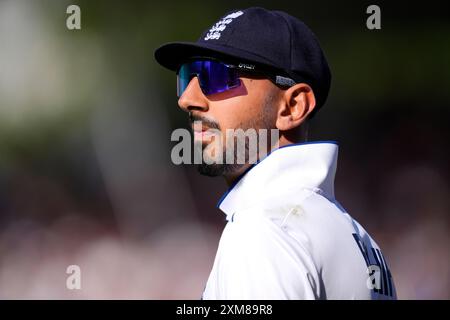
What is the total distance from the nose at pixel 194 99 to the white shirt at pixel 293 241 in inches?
9.2

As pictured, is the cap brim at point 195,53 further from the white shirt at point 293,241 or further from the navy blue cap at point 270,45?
the white shirt at point 293,241

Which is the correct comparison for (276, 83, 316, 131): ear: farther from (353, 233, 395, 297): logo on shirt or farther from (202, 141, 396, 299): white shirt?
(353, 233, 395, 297): logo on shirt

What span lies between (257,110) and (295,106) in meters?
0.11

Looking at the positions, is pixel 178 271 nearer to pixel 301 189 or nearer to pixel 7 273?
pixel 7 273

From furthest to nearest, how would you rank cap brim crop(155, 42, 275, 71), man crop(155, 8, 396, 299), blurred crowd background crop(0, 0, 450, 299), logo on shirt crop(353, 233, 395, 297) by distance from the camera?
blurred crowd background crop(0, 0, 450, 299)
cap brim crop(155, 42, 275, 71)
logo on shirt crop(353, 233, 395, 297)
man crop(155, 8, 396, 299)

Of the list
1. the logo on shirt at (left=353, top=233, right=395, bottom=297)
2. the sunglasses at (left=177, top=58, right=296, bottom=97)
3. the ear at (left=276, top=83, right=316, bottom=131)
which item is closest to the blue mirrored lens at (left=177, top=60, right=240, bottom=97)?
the sunglasses at (left=177, top=58, right=296, bottom=97)

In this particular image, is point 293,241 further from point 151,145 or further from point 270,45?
point 151,145

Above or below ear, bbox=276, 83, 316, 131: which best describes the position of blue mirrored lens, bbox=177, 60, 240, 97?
above

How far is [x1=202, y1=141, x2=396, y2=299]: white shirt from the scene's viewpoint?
1.31m

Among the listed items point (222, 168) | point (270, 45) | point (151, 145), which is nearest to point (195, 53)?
point (270, 45)

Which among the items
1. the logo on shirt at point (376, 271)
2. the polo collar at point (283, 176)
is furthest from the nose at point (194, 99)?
the logo on shirt at point (376, 271)

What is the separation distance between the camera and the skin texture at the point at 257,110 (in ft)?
5.75
